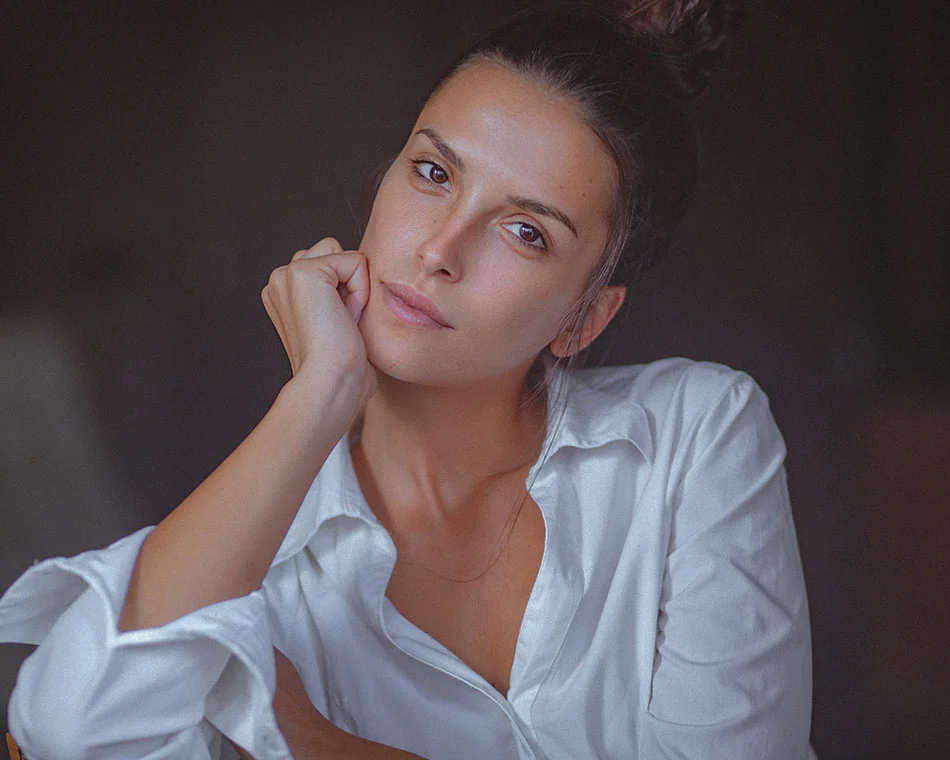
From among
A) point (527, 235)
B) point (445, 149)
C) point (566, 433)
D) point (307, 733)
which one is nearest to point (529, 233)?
point (527, 235)

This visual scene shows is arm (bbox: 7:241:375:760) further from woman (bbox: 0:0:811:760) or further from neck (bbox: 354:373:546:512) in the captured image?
neck (bbox: 354:373:546:512)

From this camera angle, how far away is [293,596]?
0.88 metres

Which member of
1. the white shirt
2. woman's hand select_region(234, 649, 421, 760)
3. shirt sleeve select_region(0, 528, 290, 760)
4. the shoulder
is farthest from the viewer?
the shoulder

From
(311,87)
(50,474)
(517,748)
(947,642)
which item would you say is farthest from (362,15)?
(947,642)

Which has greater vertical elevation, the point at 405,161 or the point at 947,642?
the point at 405,161

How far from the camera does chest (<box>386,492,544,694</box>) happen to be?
921mm

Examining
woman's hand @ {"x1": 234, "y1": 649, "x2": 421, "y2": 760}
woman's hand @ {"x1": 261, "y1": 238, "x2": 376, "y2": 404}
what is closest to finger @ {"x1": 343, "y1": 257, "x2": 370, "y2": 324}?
woman's hand @ {"x1": 261, "y1": 238, "x2": 376, "y2": 404}

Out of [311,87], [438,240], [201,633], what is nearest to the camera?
[201,633]

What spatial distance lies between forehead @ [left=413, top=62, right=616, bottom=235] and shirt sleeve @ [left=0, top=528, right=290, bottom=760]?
427mm

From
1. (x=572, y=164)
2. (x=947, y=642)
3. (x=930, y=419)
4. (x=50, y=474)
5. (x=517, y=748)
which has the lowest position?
(x=517, y=748)

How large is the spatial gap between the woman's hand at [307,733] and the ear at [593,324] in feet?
1.37

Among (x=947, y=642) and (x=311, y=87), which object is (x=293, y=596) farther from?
(x=947, y=642)

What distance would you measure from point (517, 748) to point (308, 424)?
408 mm

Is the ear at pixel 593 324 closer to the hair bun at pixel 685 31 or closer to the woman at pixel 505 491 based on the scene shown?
the woman at pixel 505 491
